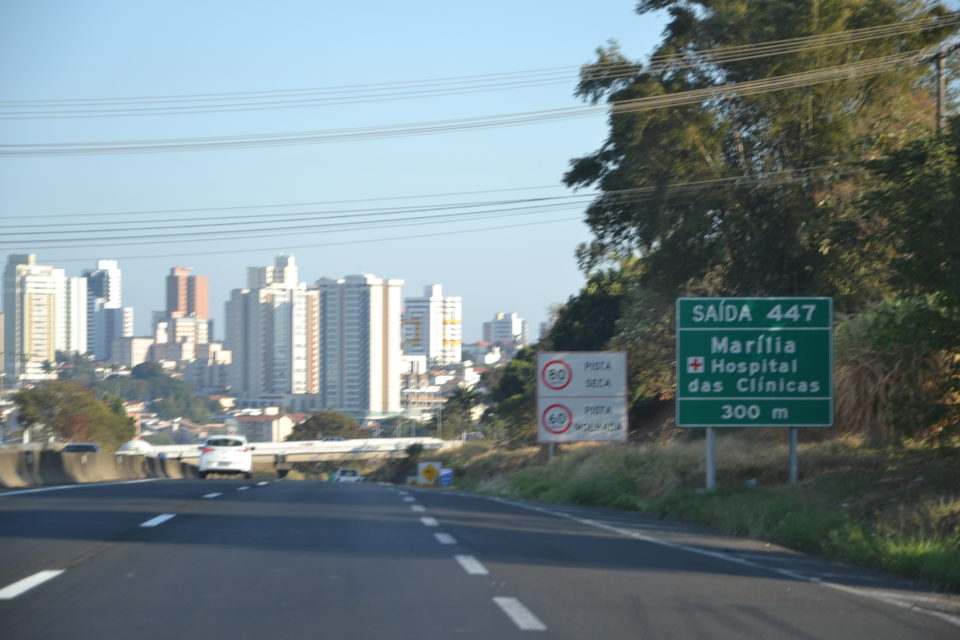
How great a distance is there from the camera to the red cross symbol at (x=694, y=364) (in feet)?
60.8

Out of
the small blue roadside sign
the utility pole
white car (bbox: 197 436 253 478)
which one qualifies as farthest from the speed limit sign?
the small blue roadside sign

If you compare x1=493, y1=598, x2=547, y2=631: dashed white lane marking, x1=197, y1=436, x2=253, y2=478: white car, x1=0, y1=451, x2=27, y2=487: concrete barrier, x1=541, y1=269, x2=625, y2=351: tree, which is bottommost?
x1=197, y1=436, x2=253, y2=478: white car

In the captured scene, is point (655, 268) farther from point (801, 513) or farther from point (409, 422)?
→ point (409, 422)

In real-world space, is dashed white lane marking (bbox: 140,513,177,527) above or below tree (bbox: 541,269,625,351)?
below

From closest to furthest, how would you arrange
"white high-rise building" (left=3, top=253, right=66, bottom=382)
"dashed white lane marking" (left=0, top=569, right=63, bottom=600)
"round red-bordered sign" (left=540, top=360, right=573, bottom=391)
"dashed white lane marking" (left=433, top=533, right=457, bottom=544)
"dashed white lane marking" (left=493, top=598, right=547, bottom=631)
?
"dashed white lane marking" (left=493, top=598, right=547, bottom=631), "dashed white lane marking" (left=0, top=569, right=63, bottom=600), "dashed white lane marking" (left=433, top=533, right=457, bottom=544), "round red-bordered sign" (left=540, top=360, right=573, bottom=391), "white high-rise building" (left=3, top=253, right=66, bottom=382)

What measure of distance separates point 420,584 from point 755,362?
35.8ft

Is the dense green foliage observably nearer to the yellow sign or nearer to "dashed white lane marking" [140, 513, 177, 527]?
"dashed white lane marking" [140, 513, 177, 527]

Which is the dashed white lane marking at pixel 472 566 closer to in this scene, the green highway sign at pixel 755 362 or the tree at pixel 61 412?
the green highway sign at pixel 755 362

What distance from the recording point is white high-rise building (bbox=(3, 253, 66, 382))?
6417 inches

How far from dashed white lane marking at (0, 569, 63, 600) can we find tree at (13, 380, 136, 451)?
Result: 83.5 m

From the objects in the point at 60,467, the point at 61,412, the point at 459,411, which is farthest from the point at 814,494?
the point at 459,411

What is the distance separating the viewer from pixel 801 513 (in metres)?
13.5

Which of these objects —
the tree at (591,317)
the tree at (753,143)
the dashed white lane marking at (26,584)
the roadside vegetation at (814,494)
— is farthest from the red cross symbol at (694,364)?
the tree at (591,317)

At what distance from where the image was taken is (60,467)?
1204 inches
